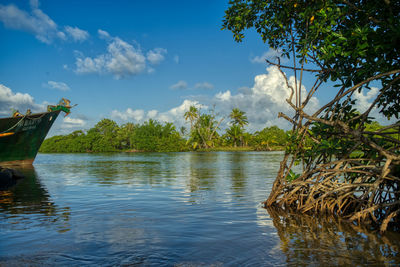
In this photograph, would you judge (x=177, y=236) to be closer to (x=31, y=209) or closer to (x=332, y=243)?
(x=332, y=243)

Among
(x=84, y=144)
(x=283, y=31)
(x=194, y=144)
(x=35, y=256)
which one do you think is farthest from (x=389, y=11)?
(x=84, y=144)

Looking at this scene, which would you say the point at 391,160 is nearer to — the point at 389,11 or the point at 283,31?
the point at 389,11

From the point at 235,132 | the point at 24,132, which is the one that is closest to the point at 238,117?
the point at 235,132

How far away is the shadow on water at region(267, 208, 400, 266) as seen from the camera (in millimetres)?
5055

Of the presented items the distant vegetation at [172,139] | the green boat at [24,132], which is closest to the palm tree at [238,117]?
the distant vegetation at [172,139]

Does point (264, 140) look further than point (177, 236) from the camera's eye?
Yes

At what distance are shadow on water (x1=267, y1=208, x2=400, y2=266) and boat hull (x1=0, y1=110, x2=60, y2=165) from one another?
25.1 meters

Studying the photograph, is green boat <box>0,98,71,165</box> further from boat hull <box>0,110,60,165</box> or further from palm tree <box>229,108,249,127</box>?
palm tree <box>229,108,249,127</box>

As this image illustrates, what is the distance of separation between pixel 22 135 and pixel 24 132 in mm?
307

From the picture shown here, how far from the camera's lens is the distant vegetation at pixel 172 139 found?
91.9 metres

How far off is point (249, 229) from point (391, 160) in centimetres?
323

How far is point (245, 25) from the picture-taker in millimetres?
9023

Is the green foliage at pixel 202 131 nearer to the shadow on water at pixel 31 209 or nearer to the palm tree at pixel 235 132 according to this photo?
the palm tree at pixel 235 132

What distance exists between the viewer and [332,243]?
5.90 meters
